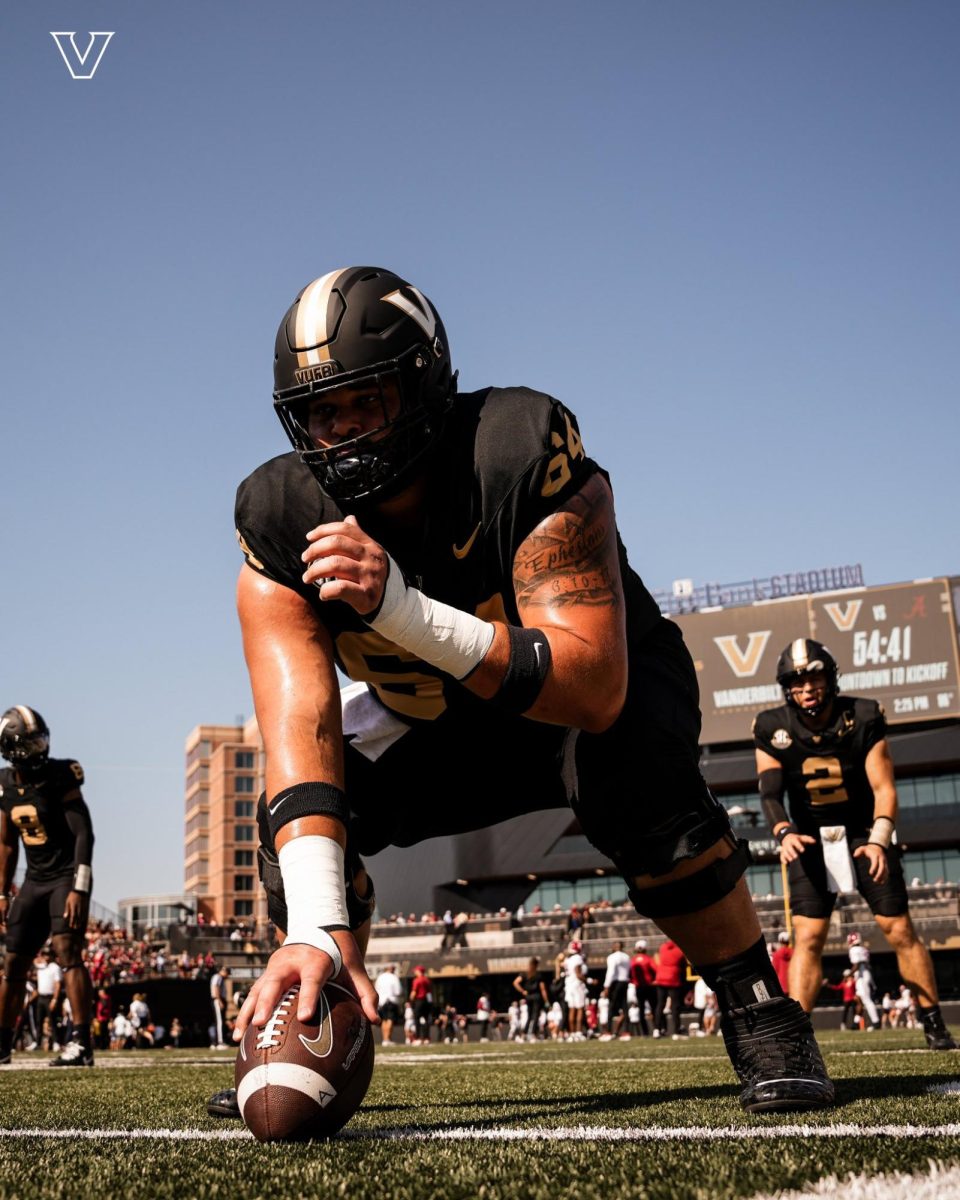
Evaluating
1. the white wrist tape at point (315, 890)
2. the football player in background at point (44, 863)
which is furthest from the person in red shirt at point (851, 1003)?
the white wrist tape at point (315, 890)

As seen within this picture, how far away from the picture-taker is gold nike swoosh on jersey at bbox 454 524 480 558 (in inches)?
139

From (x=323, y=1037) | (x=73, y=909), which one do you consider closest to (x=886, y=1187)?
(x=323, y=1037)

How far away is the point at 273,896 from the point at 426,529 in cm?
126

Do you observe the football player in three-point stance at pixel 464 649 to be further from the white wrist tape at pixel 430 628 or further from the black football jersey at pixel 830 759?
the black football jersey at pixel 830 759

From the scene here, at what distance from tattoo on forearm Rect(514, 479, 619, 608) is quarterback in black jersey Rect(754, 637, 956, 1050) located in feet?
14.7

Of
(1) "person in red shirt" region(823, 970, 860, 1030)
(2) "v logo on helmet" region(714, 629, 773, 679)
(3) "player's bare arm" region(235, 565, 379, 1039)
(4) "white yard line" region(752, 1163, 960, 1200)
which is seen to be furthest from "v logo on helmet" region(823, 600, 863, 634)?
(4) "white yard line" region(752, 1163, 960, 1200)

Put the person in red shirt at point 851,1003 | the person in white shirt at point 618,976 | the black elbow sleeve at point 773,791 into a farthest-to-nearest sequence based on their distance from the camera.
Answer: the person in red shirt at point 851,1003 < the person in white shirt at point 618,976 < the black elbow sleeve at point 773,791

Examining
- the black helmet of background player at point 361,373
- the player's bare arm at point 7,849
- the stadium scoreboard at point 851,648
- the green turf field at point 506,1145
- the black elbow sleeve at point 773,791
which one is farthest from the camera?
the stadium scoreboard at point 851,648

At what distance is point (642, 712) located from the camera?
12.2ft

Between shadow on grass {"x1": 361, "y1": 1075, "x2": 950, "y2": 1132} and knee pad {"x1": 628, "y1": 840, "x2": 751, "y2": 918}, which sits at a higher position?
knee pad {"x1": 628, "y1": 840, "x2": 751, "y2": 918}

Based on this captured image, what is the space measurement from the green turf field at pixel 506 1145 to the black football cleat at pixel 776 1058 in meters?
0.10

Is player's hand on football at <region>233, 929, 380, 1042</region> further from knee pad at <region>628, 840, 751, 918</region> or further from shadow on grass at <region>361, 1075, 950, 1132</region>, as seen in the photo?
knee pad at <region>628, 840, 751, 918</region>

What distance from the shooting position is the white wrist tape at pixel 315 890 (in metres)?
2.93

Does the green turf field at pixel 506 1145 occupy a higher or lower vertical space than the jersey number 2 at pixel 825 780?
lower
